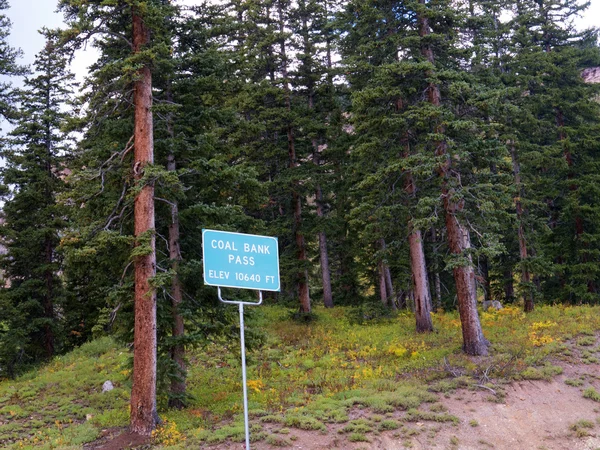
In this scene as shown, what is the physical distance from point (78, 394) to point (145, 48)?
11.4 meters

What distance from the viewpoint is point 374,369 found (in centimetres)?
1496

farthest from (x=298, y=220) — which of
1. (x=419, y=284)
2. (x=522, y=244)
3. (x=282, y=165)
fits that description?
(x=522, y=244)

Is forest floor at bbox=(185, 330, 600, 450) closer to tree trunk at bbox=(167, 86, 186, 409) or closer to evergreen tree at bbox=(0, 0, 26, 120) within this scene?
tree trunk at bbox=(167, 86, 186, 409)

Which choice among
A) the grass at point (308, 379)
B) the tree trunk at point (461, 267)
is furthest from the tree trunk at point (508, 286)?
the tree trunk at point (461, 267)

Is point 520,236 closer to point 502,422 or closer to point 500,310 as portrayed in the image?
point 500,310

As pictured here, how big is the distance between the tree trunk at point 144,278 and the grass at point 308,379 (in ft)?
2.35

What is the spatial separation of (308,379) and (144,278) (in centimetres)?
580

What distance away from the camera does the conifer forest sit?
12.4 meters

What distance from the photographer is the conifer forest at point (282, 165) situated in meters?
12.4

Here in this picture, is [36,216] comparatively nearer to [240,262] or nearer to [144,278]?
[144,278]

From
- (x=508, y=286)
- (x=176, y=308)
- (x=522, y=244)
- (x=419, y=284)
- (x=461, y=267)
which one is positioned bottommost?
(x=176, y=308)

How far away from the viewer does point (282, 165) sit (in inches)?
930

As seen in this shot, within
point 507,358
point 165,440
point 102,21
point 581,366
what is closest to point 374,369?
point 507,358

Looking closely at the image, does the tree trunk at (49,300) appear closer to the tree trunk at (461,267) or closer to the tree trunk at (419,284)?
the tree trunk at (419,284)
